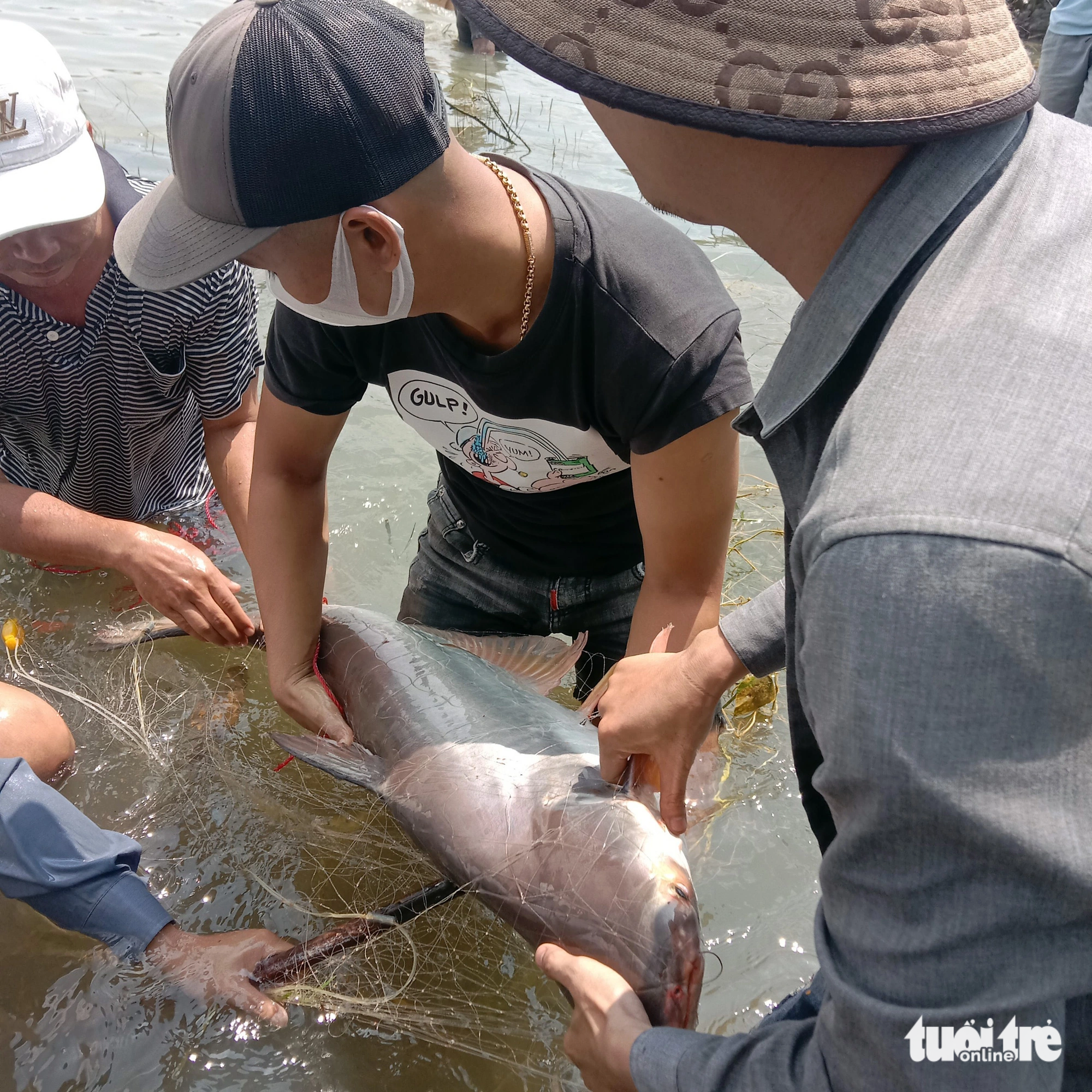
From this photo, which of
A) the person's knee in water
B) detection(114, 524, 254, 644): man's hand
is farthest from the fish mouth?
the person's knee in water

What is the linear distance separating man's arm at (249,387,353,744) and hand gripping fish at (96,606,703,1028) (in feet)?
0.28

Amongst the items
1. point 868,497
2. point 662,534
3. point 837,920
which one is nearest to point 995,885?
point 837,920

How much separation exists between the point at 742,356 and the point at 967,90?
1472 mm

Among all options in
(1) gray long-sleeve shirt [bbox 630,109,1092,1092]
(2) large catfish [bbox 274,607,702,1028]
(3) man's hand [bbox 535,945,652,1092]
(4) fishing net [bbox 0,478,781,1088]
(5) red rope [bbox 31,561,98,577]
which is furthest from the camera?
(5) red rope [bbox 31,561,98,577]

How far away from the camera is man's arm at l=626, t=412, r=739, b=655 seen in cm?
238

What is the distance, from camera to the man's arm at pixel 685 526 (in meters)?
2.38

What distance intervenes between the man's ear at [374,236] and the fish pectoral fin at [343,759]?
1.32 meters

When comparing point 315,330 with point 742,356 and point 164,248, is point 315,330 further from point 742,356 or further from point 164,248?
point 742,356

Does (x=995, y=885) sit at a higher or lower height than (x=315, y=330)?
higher

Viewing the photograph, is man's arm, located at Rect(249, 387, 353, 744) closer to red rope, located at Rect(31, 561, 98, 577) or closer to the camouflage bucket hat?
red rope, located at Rect(31, 561, 98, 577)

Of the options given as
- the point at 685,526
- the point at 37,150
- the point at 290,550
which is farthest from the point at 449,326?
the point at 37,150

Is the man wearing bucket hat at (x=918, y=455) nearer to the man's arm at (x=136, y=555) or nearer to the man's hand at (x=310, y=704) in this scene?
the man's hand at (x=310, y=704)

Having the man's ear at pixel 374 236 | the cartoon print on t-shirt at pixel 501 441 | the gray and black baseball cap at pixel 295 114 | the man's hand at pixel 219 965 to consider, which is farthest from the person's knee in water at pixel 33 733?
the man's ear at pixel 374 236

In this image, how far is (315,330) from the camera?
8.63 feet
